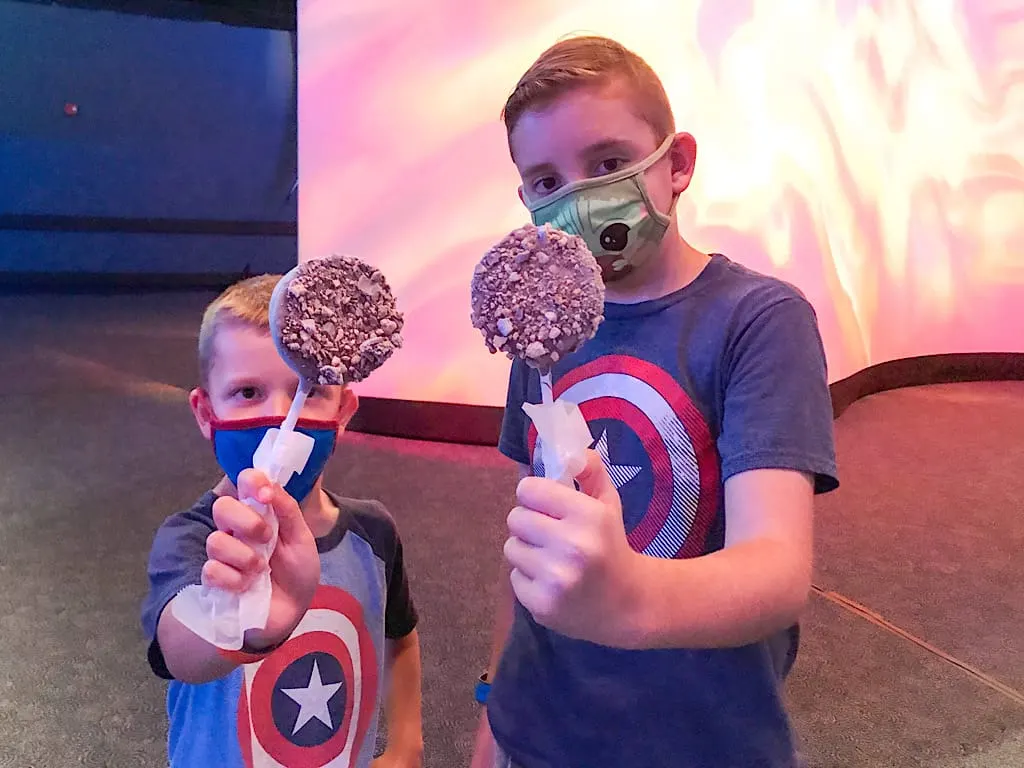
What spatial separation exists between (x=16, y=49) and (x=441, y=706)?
300 inches

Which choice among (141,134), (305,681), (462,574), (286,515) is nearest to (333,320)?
(286,515)

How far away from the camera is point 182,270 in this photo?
8477mm

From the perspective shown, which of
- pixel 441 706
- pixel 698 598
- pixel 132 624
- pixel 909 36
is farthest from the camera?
pixel 909 36

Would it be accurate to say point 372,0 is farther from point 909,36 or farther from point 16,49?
point 16,49

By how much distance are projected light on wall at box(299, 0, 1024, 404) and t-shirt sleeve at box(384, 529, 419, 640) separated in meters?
2.11

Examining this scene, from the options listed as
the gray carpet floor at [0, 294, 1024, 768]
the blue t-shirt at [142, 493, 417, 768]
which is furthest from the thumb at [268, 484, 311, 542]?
the gray carpet floor at [0, 294, 1024, 768]

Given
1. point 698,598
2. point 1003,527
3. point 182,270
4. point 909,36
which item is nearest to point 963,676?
point 1003,527

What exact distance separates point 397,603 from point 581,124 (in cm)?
65

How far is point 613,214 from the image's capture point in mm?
859

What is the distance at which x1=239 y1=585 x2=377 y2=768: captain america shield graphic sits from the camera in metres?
0.98

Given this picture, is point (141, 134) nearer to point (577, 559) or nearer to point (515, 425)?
point (515, 425)

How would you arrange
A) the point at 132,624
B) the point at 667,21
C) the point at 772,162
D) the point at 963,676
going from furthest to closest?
the point at 772,162 < the point at 667,21 < the point at 132,624 < the point at 963,676

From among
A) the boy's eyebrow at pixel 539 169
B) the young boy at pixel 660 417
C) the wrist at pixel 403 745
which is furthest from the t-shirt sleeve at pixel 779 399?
the wrist at pixel 403 745

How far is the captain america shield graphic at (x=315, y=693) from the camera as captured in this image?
98 centimetres
